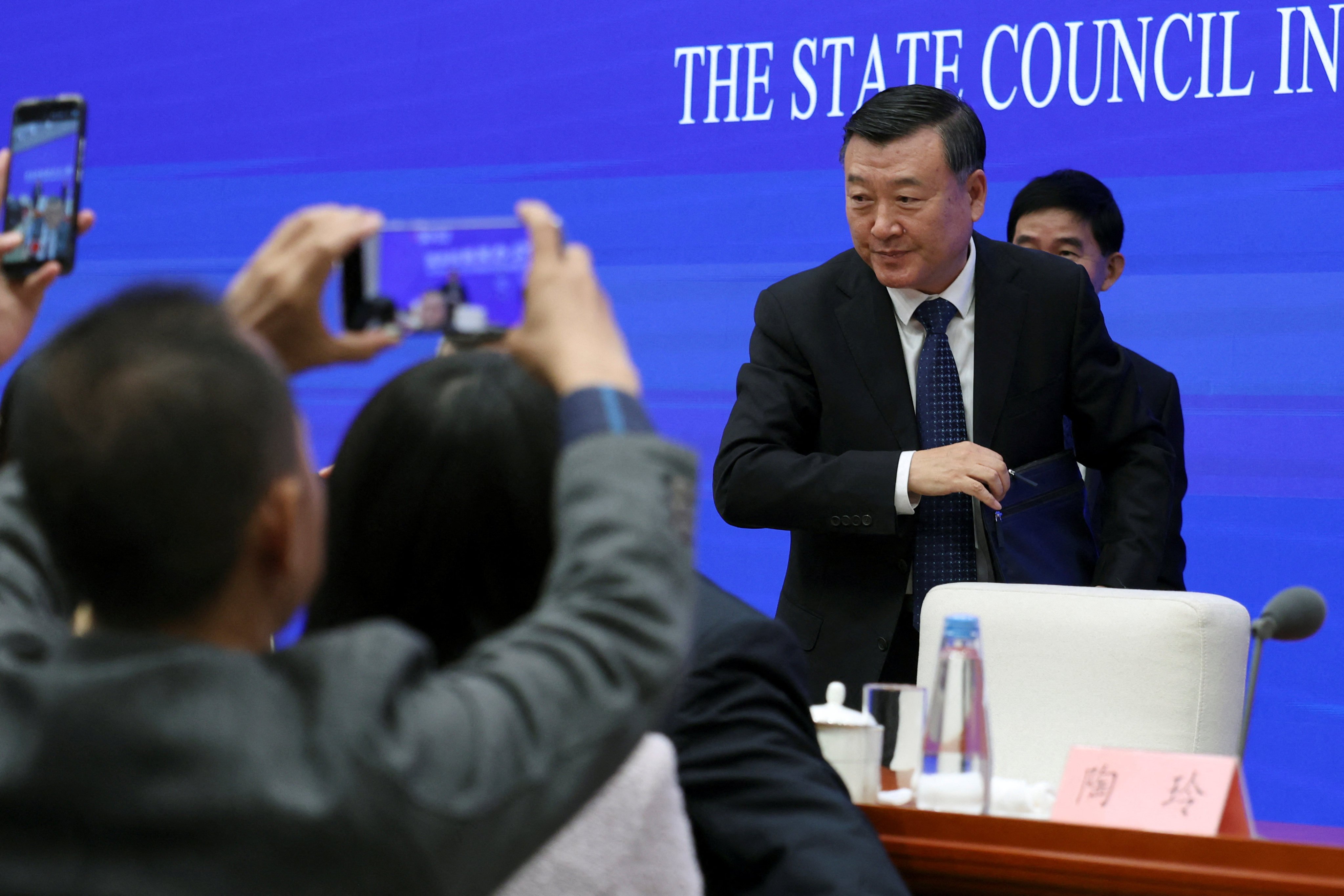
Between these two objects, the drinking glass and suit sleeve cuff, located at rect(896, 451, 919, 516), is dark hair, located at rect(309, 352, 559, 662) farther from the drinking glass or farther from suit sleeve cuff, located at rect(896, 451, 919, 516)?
suit sleeve cuff, located at rect(896, 451, 919, 516)

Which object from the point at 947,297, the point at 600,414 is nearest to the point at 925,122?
the point at 947,297

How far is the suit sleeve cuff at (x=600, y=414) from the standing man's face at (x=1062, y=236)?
232 cm

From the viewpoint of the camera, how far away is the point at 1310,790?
9.80ft

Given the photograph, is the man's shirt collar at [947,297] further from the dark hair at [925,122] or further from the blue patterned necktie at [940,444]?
the dark hair at [925,122]

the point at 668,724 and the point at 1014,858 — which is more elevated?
the point at 668,724

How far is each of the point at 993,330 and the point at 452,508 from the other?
1733mm

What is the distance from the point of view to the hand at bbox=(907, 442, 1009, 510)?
2.21 m

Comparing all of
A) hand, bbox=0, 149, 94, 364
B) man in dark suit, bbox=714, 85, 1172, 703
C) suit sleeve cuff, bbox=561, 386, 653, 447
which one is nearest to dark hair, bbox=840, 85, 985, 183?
man in dark suit, bbox=714, 85, 1172, 703

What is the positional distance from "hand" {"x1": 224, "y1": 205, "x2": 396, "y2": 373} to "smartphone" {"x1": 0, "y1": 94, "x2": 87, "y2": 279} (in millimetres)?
484

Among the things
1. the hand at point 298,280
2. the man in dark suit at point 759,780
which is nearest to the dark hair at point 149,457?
the hand at point 298,280

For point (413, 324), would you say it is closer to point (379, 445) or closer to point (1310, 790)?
point (379, 445)

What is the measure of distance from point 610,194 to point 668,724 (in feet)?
8.68

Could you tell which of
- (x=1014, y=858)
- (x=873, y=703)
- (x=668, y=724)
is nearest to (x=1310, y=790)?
(x=873, y=703)

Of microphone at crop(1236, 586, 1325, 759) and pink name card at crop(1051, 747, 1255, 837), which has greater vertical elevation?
microphone at crop(1236, 586, 1325, 759)
